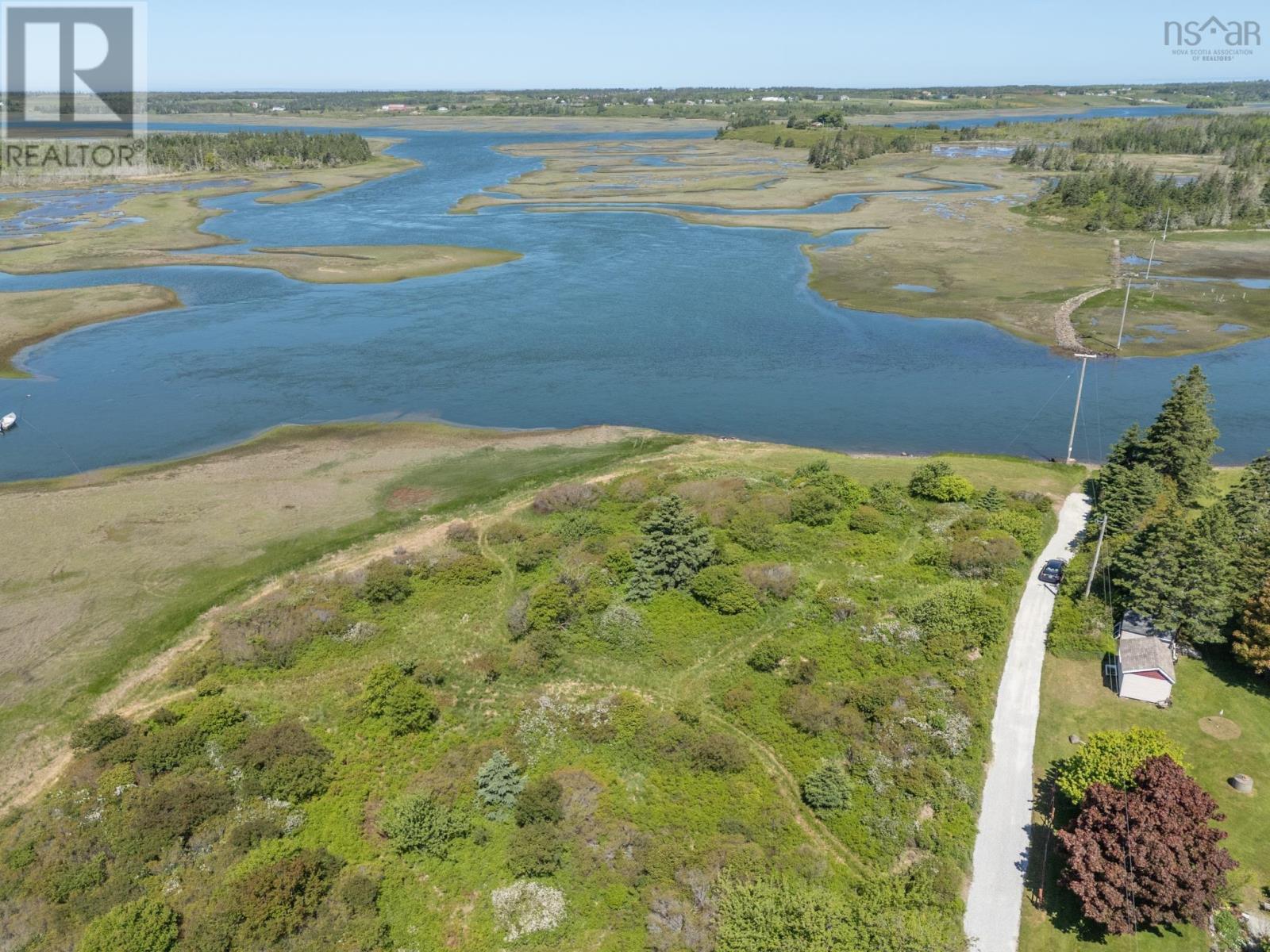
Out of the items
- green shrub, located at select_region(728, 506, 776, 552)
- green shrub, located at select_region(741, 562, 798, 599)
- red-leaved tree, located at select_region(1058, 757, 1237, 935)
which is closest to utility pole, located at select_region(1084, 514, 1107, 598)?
green shrub, located at select_region(741, 562, 798, 599)

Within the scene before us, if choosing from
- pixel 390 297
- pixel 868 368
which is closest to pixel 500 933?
pixel 868 368

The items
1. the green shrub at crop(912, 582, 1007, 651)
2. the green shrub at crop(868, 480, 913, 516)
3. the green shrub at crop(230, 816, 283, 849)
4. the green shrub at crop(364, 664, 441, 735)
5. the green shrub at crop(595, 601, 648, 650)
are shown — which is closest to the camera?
the green shrub at crop(230, 816, 283, 849)

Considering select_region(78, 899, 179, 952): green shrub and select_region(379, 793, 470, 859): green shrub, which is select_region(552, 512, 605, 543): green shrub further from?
select_region(78, 899, 179, 952): green shrub

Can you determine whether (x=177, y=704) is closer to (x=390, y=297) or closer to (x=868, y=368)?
(x=868, y=368)

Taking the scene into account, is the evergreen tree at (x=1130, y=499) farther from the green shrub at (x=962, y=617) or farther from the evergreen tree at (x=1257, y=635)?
the green shrub at (x=962, y=617)

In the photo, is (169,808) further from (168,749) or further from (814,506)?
(814,506)

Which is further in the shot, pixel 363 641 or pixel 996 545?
pixel 996 545

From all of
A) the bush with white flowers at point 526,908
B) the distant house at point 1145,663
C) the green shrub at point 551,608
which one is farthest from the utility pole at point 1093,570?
the bush with white flowers at point 526,908
